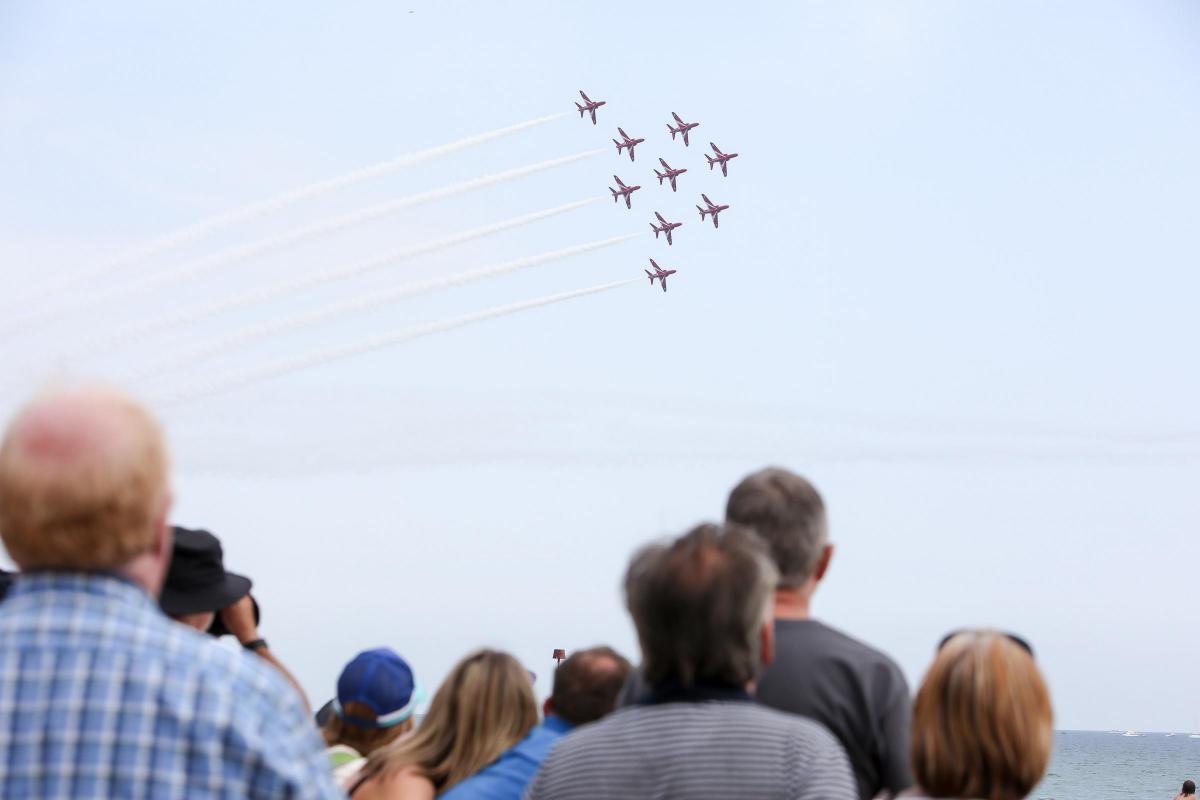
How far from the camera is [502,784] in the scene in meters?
5.95

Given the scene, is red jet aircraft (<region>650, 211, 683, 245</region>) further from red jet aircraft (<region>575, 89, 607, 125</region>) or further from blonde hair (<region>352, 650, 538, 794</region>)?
blonde hair (<region>352, 650, 538, 794</region>)

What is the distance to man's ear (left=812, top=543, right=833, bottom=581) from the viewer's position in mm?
5895

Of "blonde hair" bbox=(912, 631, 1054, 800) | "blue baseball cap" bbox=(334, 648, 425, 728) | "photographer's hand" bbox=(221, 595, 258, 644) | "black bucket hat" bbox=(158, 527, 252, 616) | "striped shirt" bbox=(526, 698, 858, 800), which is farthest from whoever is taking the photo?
"photographer's hand" bbox=(221, 595, 258, 644)

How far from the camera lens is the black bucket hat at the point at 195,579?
643 centimetres

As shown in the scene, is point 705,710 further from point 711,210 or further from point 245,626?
point 711,210

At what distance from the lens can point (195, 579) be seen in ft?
21.4

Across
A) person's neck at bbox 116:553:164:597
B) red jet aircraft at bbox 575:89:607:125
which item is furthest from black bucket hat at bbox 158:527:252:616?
red jet aircraft at bbox 575:89:607:125

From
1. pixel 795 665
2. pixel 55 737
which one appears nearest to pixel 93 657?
pixel 55 737

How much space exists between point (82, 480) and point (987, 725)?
287 cm

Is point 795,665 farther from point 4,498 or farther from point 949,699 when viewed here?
point 4,498

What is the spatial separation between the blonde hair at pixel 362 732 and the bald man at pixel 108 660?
11.8 ft

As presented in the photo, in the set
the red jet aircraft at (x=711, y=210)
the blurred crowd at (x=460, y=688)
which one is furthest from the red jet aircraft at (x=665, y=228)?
the blurred crowd at (x=460, y=688)

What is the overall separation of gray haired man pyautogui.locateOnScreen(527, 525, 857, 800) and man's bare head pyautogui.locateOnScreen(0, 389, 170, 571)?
5.78ft

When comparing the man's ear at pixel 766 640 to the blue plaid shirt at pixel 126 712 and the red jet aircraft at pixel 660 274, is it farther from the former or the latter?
the red jet aircraft at pixel 660 274
